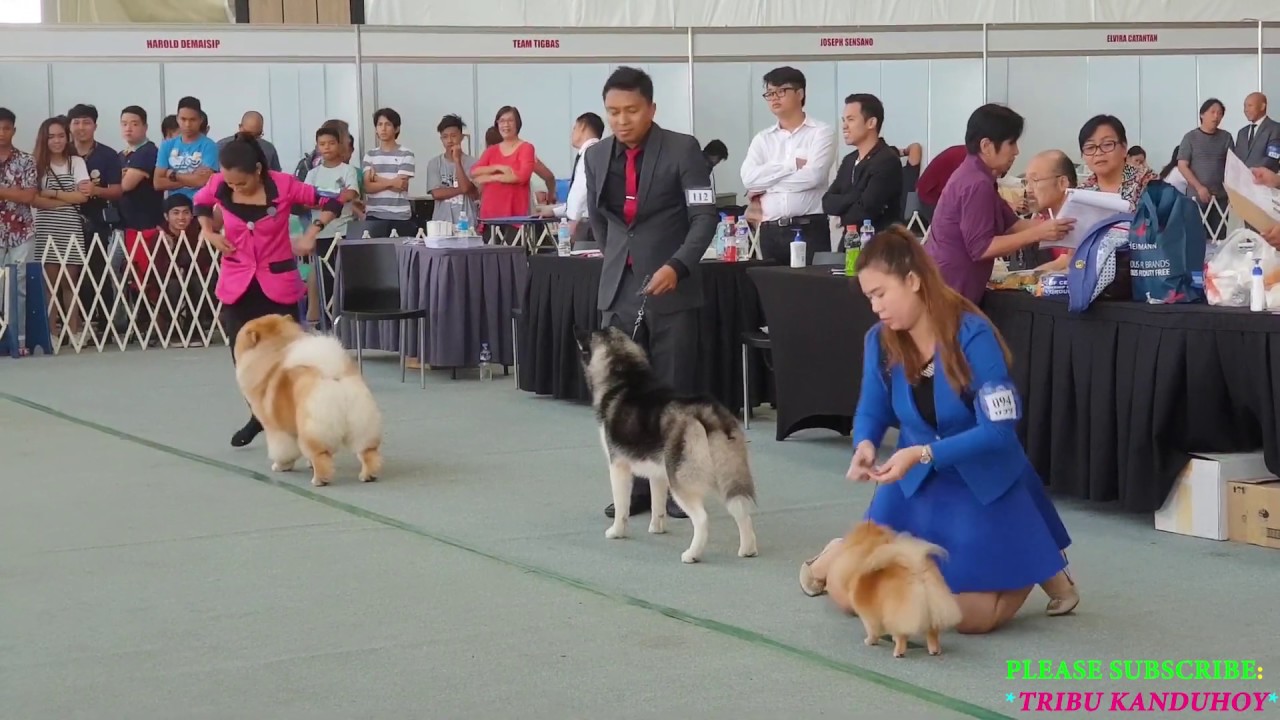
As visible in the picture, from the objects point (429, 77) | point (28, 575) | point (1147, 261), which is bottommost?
point (28, 575)

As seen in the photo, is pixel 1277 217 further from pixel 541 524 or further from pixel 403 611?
pixel 403 611

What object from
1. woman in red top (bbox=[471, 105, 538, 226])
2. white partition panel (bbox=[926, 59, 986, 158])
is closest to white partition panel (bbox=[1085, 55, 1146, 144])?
white partition panel (bbox=[926, 59, 986, 158])

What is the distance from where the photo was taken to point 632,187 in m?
5.50

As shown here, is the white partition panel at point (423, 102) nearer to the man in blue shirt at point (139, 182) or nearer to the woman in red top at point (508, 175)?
the man in blue shirt at point (139, 182)

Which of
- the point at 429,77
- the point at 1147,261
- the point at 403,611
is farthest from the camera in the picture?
the point at 429,77

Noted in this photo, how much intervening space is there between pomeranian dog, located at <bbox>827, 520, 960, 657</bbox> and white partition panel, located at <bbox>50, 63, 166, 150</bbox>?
36.4 feet

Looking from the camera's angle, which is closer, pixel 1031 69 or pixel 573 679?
pixel 573 679

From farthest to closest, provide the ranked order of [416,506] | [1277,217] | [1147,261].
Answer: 1. [416,506]
2. [1277,217]
3. [1147,261]

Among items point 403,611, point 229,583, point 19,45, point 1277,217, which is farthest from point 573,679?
point 19,45

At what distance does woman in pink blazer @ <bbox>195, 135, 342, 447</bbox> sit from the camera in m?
6.83

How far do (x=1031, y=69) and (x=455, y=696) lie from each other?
43.8 ft

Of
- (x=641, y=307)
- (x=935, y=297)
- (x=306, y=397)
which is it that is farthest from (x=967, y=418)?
(x=306, y=397)

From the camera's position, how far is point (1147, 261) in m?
5.03

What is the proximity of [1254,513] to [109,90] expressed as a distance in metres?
11.1
